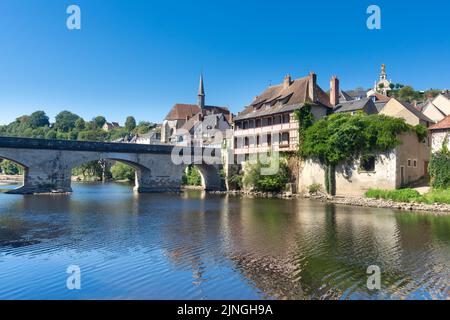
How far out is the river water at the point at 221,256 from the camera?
11.2 m

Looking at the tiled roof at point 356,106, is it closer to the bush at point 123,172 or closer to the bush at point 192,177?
the bush at point 192,177

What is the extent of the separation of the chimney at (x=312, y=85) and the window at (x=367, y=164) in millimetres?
9992

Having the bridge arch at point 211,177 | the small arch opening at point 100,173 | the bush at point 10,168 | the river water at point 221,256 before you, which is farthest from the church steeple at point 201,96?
the river water at point 221,256

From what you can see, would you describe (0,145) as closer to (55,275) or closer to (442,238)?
(55,275)

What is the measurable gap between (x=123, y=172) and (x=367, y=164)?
176ft

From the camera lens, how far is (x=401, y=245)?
58.0ft

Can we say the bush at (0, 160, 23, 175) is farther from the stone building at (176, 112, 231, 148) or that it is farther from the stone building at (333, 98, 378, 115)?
the stone building at (333, 98, 378, 115)

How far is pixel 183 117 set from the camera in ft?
298

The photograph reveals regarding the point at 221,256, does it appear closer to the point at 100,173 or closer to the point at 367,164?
the point at 367,164

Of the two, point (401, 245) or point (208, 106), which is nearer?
point (401, 245)

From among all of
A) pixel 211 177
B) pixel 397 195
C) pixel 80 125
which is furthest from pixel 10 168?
pixel 397 195

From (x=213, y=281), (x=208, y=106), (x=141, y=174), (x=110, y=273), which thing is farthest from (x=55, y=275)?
(x=208, y=106)

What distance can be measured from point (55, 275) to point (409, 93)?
88885 millimetres

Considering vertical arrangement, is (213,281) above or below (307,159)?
below
